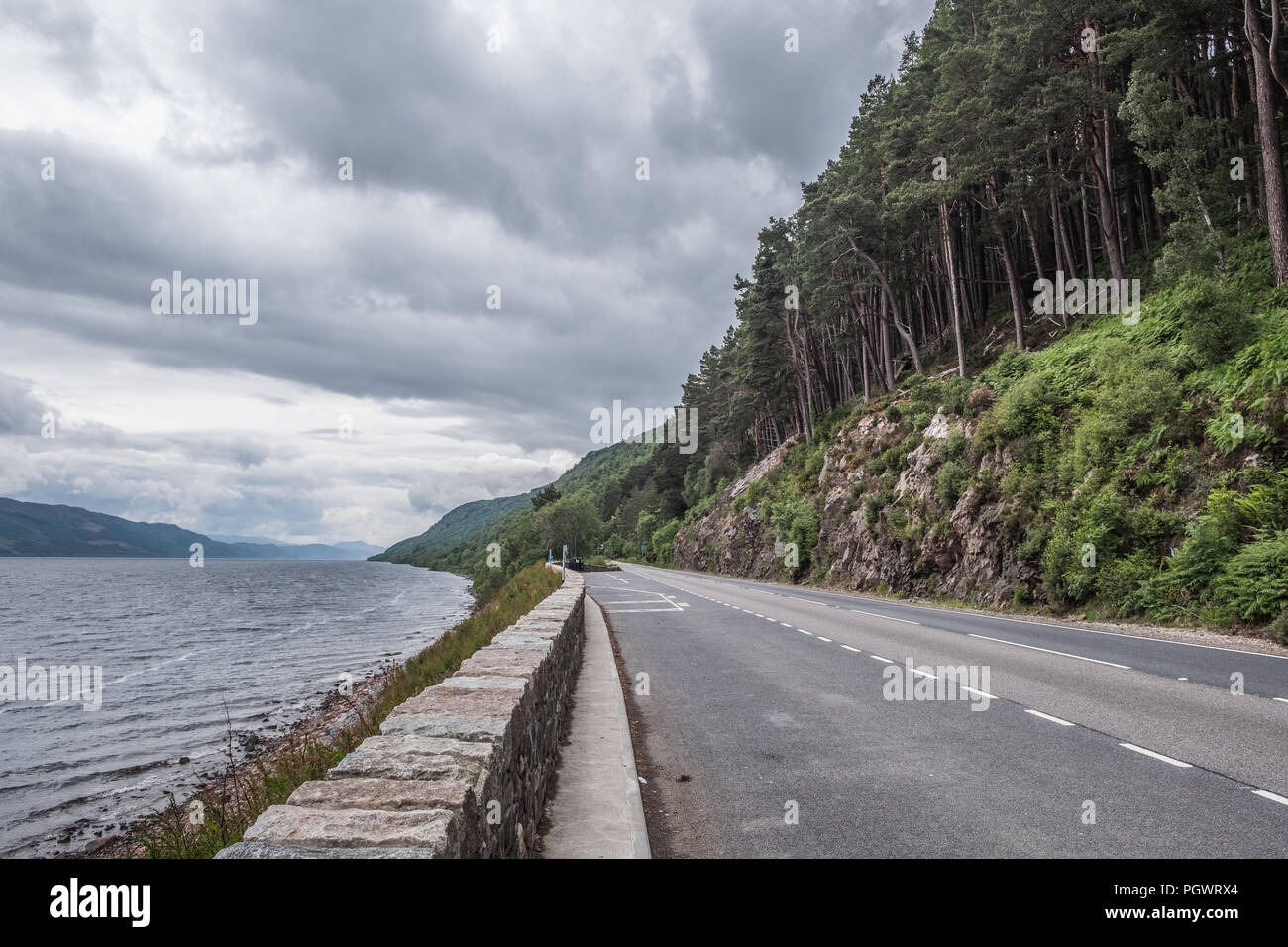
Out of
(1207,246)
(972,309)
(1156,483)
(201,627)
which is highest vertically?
(972,309)

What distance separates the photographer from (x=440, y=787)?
2.96 metres

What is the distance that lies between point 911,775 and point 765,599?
20533 millimetres

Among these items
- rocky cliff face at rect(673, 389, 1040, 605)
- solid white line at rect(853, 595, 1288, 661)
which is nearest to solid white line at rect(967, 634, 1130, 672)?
solid white line at rect(853, 595, 1288, 661)

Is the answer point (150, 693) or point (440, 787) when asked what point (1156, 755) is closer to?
point (440, 787)

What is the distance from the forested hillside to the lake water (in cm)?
2011

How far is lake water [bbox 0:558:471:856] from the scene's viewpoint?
11.9 meters

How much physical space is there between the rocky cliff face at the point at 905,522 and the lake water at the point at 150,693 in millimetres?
19711

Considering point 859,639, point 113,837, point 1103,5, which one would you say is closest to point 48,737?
point 113,837

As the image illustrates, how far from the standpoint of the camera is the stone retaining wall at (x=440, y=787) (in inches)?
97.0

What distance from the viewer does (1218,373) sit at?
54.8 ft

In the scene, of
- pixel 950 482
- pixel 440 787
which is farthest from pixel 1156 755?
pixel 950 482

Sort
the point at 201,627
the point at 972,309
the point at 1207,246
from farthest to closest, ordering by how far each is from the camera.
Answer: the point at 972,309 → the point at 201,627 → the point at 1207,246

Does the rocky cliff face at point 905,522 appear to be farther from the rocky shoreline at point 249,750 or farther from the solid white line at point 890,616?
the rocky shoreline at point 249,750
